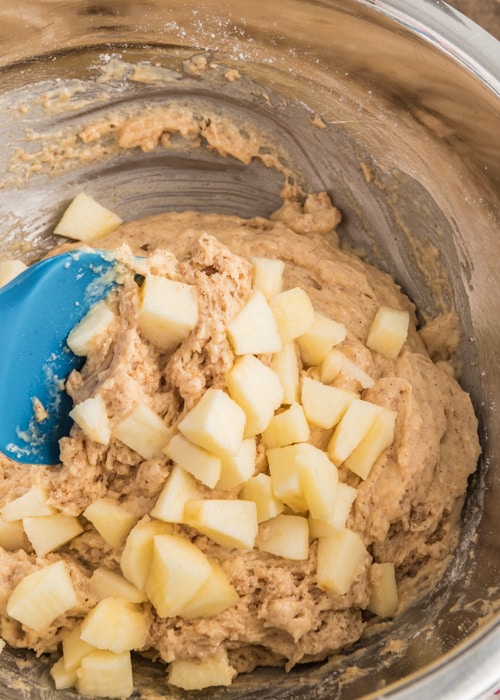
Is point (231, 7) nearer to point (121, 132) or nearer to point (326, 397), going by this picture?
point (121, 132)

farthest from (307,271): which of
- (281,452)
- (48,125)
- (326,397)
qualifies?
(48,125)

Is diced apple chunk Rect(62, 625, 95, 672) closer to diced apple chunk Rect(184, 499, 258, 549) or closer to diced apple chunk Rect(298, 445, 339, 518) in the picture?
diced apple chunk Rect(184, 499, 258, 549)

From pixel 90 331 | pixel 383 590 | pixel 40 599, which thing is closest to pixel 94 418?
pixel 90 331

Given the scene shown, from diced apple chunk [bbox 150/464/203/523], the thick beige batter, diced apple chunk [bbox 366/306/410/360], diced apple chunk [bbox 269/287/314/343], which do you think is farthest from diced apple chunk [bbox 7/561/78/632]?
diced apple chunk [bbox 366/306/410/360]

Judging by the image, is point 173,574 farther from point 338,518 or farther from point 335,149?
point 335,149

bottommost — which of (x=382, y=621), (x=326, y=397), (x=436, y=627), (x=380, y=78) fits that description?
(x=382, y=621)

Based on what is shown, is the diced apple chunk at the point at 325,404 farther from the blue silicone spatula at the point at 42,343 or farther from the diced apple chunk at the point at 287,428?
the blue silicone spatula at the point at 42,343
